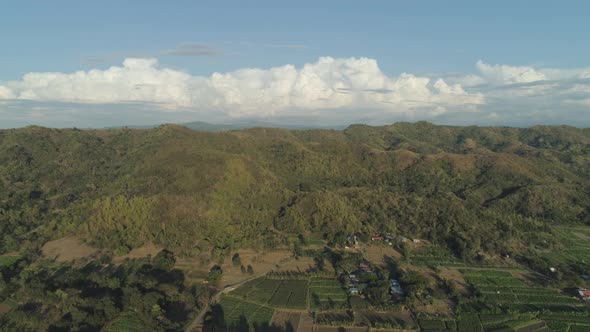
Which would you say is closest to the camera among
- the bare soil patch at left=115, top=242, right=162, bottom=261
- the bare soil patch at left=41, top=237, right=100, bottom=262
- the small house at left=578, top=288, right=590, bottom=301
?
the small house at left=578, top=288, right=590, bottom=301

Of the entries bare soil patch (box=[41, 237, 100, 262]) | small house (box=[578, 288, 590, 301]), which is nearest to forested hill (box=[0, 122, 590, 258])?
bare soil patch (box=[41, 237, 100, 262])

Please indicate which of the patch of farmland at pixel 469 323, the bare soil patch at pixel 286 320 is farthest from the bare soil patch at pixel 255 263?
→ the patch of farmland at pixel 469 323

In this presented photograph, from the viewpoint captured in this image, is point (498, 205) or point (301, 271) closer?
point (301, 271)

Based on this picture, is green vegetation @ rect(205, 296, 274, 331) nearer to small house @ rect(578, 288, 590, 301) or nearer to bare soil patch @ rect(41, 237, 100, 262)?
bare soil patch @ rect(41, 237, 100, 262)

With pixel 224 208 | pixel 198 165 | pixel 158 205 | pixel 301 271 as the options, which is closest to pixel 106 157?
pixel 198 165

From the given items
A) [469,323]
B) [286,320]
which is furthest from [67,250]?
[469,323]

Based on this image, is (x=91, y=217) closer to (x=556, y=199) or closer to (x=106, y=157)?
(x=106, y=157)

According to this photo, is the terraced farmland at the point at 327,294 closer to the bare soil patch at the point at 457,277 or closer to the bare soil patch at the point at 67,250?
the bare soil patch at the point at 457,277
